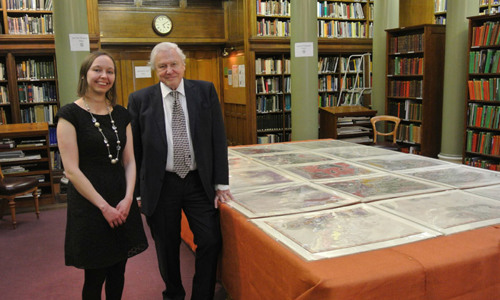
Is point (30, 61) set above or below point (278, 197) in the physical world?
above

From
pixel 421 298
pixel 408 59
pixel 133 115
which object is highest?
pixel 408 59

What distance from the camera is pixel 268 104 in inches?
323

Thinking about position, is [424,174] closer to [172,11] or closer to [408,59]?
[408,59]

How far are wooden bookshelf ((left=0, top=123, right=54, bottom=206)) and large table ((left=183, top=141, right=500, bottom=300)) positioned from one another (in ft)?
12.4

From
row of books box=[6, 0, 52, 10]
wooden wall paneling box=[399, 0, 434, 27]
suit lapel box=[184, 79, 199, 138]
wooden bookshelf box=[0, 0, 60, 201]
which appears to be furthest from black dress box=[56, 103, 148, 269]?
wooden wall paneling box=[399, 0, 434, 27]

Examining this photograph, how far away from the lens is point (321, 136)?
7254mm

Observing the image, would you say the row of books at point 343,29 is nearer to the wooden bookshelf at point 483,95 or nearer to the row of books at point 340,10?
the row of books at point 340,10

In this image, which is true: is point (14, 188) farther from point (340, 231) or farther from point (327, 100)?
point (327, 100)

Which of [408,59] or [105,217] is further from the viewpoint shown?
[408,59]

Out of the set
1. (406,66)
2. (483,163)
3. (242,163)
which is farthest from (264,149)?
(406,66)

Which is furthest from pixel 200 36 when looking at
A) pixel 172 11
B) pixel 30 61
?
pixel 30 61

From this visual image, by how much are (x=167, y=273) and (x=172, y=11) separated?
646 cm

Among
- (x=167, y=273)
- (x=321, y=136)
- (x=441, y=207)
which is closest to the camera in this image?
(x=441, y=207)

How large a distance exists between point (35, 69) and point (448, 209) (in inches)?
249
